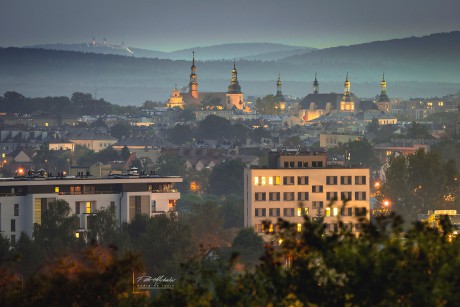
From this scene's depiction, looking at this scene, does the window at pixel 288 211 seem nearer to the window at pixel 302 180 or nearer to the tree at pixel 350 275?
the window at pixel 302 180

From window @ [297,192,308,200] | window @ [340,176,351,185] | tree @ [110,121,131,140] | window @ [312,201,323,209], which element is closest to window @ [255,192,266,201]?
window @ [297,192,308,200]

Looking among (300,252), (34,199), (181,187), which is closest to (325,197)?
(34,199)

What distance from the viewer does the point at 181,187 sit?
11438 cm

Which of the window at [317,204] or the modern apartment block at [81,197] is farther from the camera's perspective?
the window at [317,204]

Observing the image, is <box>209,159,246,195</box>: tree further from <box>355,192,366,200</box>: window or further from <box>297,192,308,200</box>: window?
<box>355,192,366,200</box>: window

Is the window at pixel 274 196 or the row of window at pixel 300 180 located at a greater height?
the row of window at pixel 300 180

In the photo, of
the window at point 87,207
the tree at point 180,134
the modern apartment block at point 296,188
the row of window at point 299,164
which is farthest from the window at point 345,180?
the tree at point 180,134

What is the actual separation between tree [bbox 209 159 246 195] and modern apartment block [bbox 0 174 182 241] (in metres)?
35.4

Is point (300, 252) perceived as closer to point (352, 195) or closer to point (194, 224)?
point (194, 224)

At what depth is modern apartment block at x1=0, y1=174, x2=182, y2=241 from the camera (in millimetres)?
69375

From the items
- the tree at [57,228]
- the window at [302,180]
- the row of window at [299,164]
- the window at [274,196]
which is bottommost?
the tree at [57,228]

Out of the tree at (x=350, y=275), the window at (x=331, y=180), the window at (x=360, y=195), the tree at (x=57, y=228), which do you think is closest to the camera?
the tree at (x=350, y=275)

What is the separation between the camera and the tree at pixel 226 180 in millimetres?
110037

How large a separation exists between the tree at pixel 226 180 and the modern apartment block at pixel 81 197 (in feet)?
116
